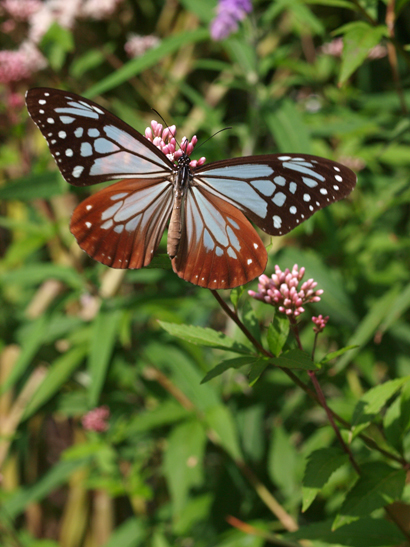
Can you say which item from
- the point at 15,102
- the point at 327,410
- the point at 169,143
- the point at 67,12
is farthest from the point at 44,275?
the point at 67,12

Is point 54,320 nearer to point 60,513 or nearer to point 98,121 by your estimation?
point 98,121

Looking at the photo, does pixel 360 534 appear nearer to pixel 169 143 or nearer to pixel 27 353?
pixel 169 143

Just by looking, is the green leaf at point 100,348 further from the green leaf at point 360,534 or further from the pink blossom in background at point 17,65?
the pink blossom in background at point 17,65

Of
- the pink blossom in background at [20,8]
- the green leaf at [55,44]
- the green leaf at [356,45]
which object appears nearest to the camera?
the green leaf at [356,45]

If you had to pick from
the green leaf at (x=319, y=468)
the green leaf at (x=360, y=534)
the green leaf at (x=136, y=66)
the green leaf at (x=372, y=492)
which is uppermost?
the green leaf at (x=136, y=66)

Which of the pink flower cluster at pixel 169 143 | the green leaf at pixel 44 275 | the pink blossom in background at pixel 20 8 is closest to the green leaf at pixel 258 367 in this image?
the pink flower cluster at pixel 169 143

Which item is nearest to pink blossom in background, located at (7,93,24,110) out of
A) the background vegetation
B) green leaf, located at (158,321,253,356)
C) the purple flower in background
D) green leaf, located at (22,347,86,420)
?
the background vegetation
